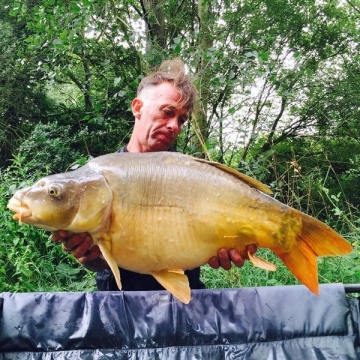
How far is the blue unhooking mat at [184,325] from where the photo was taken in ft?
4.35

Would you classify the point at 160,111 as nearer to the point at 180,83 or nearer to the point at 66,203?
the point at 180,83

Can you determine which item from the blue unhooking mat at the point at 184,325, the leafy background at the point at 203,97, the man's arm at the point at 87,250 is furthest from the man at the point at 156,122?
the leafy background at the point at 203,97

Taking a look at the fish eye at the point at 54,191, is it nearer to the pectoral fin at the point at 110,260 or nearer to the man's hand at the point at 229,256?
the pectoral fin at the point at 110,260

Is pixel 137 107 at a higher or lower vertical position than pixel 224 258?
higher

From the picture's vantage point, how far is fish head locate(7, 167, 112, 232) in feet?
3.35

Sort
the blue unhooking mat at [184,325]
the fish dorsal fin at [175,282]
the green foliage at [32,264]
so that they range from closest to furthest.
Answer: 1. the fish dorsal fin at [175,282]
2. the blue unhooking mat at [184,325]
3. the green foliage at [32,264]

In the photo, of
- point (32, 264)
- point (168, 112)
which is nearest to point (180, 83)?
point (168, 112)

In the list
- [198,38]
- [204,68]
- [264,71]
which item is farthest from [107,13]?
[264,71]

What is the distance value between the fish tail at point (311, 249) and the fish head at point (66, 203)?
0.46m

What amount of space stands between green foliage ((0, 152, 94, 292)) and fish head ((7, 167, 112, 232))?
1658mm

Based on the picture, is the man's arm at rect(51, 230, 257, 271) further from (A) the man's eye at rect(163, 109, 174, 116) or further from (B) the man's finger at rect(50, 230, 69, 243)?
(A) the man's eye at rect(163, 109, 174, 116)

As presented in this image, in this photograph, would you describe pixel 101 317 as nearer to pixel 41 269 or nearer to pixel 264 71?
pixel 41 269

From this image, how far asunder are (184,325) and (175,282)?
0.31 m

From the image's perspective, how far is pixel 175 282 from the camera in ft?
3.70
